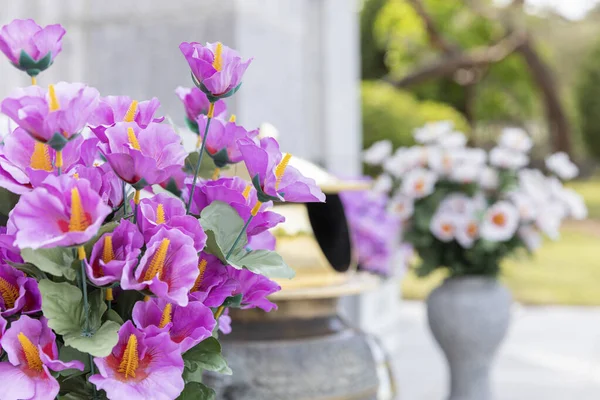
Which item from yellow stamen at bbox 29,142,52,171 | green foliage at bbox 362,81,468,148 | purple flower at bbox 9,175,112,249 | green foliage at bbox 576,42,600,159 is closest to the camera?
purple flower at bbox 9,175,112,249

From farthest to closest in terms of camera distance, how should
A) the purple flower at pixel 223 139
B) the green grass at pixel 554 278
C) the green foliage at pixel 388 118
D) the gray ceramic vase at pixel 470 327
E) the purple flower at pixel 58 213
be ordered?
the green foliage at pixel 388 118 → the green grass at pixel 554 278 → the gray ceramic vase at pixel 470 327 → the purple flower at pixel 223 139 → the purple flower at pixel 58 213

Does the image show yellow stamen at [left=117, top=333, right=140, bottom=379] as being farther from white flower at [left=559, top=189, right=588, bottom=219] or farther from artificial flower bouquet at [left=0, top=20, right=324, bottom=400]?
white flower at [left=559, top=189, right=588, bottom=219]

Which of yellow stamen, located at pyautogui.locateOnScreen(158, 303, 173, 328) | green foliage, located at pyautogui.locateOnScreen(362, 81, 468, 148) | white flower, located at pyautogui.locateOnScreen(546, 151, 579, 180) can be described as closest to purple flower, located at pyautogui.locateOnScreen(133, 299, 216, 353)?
yellow stamen, located at pyautogui.locateOnScreen(158, 303, 173, 328)

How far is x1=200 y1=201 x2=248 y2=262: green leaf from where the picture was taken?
77 cm

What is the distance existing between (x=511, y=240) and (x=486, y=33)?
19.1 metres

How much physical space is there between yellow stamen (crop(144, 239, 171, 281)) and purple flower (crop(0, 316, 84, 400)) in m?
0.09

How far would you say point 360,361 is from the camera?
142cm

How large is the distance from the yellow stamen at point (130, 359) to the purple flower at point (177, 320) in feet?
0.06

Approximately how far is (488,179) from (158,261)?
2.60 m

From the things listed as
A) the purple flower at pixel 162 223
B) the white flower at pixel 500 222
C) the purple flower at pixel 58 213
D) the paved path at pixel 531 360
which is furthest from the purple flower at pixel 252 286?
the paved path at pixel 531 360

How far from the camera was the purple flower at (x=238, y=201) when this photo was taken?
788mm

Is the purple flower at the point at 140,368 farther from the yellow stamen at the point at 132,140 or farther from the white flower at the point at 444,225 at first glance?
the white flower at the point at 444,225

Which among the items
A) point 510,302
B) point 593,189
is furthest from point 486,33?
point 510,302

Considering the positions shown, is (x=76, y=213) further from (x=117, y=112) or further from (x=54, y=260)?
(x=117, y=112)
